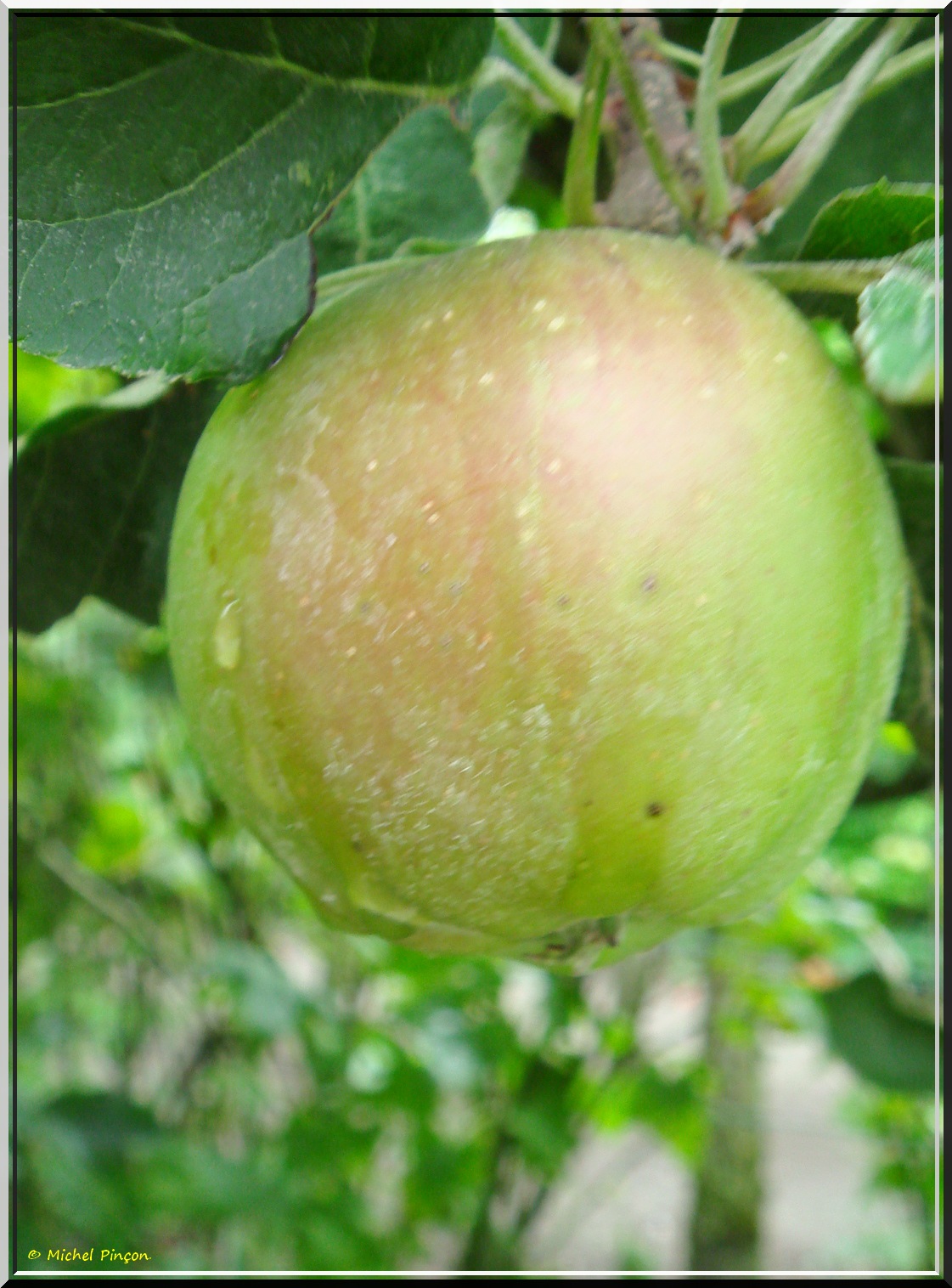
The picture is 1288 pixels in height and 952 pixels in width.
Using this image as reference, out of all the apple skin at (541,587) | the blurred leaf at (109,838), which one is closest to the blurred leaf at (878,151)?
the apple skin at (541,587)

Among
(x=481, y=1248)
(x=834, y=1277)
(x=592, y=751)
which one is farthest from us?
(x=481, y=1248)

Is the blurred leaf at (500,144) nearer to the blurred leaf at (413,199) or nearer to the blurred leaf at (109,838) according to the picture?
the blurred leaf at (413,199)

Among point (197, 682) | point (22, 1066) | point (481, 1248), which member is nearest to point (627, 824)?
Answer: point (197, 682)

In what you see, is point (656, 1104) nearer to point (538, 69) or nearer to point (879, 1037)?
point (879, 1037)

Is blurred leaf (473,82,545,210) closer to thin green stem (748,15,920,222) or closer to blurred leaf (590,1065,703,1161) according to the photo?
thin green stem (748,15,920,222)

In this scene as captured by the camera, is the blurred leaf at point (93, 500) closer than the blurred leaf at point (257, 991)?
Yes

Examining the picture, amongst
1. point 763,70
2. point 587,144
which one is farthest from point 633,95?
point 763,70

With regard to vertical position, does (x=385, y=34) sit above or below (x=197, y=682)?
above

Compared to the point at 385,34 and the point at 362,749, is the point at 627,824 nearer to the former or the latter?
the point at 362,749
